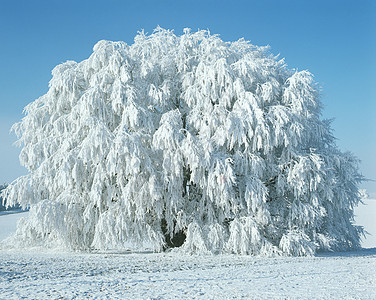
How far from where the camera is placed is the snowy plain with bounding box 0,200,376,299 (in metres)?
5.18

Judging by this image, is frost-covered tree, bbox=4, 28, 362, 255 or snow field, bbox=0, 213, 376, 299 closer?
snow field, bbox=0, 213, 376, 299

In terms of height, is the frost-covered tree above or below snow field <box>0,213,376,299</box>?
above

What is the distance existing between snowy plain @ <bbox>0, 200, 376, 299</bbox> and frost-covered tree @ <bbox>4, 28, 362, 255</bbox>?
6.60ft

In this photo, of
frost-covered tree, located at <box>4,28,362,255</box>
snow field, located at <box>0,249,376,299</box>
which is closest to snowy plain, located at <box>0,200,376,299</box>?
snow field, located at <box>0,249,376,299</box>

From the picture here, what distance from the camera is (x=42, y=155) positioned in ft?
39.0

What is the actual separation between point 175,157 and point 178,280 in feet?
13.8

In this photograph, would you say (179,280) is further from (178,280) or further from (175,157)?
(175,157)

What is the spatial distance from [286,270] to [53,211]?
20.0 feet

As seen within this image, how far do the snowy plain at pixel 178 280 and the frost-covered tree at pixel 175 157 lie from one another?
2.01 metres

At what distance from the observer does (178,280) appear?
612 cm

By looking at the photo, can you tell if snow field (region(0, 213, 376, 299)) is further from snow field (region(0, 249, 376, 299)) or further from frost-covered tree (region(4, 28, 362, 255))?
frost-covered tree (region(4, 28, 362, 255))

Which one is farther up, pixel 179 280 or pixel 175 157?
pixel 175 157

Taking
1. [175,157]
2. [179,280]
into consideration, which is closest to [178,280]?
[179,280]

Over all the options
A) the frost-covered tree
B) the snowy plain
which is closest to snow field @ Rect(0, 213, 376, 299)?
the snowy plain
